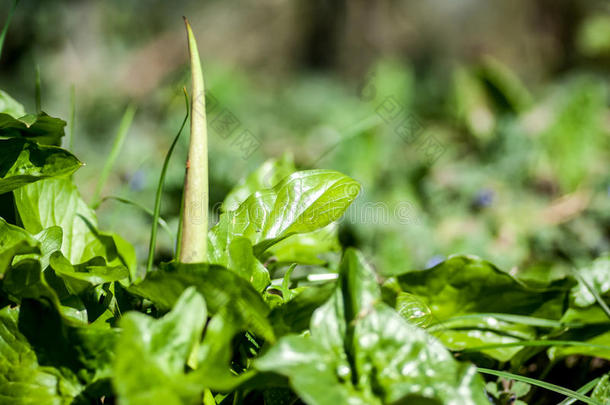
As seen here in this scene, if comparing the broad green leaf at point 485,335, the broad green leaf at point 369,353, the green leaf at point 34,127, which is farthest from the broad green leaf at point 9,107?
the broad green leaf at point 485,335

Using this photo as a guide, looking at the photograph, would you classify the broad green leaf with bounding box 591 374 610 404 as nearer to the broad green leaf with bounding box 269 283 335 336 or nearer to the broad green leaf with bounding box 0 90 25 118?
the broad green leaf with bounding box 269 283 335 336

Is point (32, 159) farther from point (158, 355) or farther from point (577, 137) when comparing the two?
point (577, 137)

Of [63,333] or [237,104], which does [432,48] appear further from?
[63,333]

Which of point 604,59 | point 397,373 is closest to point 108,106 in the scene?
point 397,373

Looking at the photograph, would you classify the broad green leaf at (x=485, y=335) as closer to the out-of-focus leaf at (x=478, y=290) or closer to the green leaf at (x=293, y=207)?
the out-of-focus leaf at (x=478, y=290)

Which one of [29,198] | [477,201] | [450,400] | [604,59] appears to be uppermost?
[604,59]

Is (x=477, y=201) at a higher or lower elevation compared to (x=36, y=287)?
lower

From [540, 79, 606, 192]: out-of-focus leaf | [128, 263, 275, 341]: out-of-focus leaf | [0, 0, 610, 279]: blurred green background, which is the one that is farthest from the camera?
[540, 79, 606, 192]: out-of-focus leaf

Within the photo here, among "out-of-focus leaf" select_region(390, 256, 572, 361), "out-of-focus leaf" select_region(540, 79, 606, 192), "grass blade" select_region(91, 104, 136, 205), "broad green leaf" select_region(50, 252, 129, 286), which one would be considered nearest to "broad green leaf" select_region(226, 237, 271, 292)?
"broad green leaf" select_region(50, 252, 129, 286)
